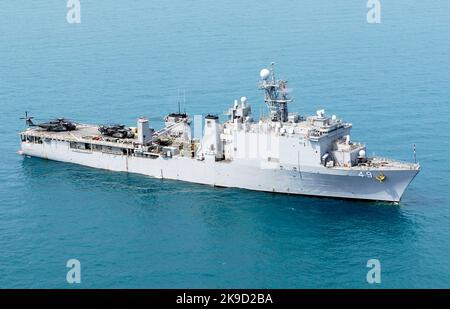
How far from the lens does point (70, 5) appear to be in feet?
536

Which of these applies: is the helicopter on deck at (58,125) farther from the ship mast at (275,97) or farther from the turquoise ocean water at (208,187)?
the ship mast at (275,97)

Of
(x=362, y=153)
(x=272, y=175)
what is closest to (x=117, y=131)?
(x=272, y=175)

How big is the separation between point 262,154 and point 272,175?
239 centimetres

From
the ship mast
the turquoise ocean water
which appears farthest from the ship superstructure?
the turquoise ocean water

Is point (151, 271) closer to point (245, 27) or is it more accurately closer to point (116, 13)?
point (245, 27)

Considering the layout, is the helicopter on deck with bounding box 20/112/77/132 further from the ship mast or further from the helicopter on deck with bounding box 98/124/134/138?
the ship mast

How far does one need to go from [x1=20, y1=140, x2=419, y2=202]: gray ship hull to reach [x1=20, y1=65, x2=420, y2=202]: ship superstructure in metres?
0.09

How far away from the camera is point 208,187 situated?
216 feet

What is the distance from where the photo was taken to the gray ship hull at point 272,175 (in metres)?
59.6

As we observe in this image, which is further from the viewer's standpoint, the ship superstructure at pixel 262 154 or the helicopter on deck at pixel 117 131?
the helicopter on deck at pixel 117 131

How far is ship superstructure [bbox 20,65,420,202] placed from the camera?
60.4 meters

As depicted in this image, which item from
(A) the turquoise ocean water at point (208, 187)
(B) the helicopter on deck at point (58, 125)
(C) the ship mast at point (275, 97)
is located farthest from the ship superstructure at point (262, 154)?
(B) the helicopter on deck at point (58, 125)

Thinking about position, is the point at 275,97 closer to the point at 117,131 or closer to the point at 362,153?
the point at 362,153

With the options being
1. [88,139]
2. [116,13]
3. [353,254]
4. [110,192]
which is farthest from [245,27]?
[353,254]
